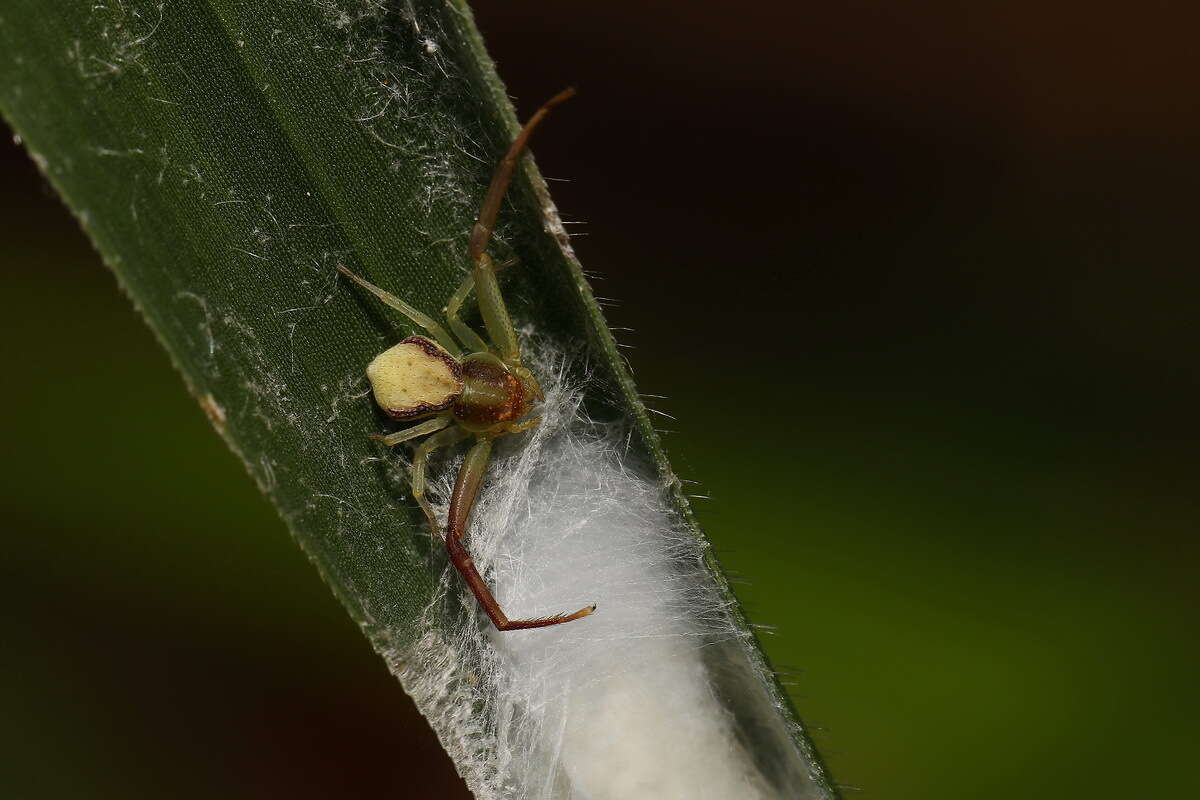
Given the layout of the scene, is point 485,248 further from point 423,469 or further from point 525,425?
point 423,469

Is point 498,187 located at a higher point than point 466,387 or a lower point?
higher

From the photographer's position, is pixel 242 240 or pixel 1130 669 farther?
pixel 1130 669

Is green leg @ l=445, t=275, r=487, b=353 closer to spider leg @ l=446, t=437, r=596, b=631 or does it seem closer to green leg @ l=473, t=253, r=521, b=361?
green leg @ l=473, t=253, r=521, b=361

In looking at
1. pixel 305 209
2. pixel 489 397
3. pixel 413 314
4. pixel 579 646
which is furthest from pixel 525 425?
pixel 305 209

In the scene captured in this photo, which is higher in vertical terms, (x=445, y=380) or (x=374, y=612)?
(x=445, y=380)

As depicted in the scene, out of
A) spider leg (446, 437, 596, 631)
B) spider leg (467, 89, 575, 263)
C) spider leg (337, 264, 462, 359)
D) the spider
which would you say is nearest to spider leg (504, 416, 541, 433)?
the spider

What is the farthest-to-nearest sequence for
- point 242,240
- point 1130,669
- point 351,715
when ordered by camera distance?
point 351,715
point 1130,669
point 242,240

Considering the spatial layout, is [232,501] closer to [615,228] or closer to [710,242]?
[615,228]

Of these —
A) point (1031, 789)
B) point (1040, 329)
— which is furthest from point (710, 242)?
point (1031, 789)
